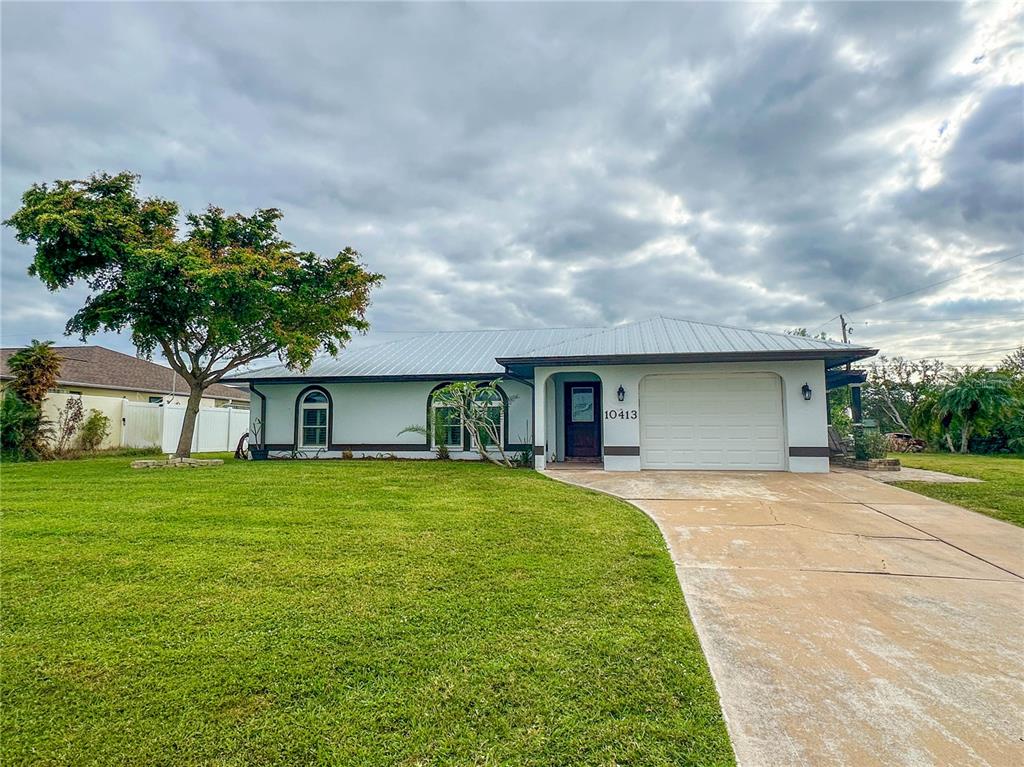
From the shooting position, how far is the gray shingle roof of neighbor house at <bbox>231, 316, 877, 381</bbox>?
10125 mm

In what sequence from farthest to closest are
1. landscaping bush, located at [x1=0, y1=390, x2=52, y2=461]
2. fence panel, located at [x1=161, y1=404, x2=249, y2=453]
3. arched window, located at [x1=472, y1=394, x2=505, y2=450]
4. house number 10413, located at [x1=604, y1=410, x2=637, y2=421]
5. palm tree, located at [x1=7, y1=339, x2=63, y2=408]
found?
fence panel, located at [x1=161, y1=404, x2=249, y2=453]
arched window, located at [x1=472, y1=394, x2=505, y2=450]
palm tree, located at [x1=7, y1=339, x2=63, y2=408]
landscaping bush, located at [x1=0, y1=390, x2=52, y2=461]
house number 10413, located at [x1=604, y1=410, x2=637, y2=421]

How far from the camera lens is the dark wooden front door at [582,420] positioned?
1327 cm

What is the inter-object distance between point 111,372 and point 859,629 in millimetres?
25732

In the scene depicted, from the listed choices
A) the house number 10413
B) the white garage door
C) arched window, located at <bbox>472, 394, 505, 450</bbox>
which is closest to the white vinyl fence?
arched window, located at <bbox>472, 394, 505, 450</bbox>

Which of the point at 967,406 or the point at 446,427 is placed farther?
the point at 967,406

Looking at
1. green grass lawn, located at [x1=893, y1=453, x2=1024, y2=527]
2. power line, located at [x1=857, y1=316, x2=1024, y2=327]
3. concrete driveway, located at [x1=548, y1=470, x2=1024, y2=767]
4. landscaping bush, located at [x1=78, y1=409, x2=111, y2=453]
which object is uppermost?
power line, located at [x1=857, y1=316, x2=1024, y2=327]

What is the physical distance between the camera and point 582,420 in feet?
43.9

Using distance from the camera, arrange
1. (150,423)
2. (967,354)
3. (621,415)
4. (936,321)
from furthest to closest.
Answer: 1. (967,354)
2. (936,321)
3. (150,423)
4. (621,415)

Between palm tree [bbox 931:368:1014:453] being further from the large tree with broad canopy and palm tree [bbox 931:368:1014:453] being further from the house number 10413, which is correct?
the large tree with broad canopy

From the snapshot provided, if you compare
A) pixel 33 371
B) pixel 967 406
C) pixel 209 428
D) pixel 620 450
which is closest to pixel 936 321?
pixel 967 406

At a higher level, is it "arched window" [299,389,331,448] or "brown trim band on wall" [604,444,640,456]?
"arched window" [299,389,331,448]

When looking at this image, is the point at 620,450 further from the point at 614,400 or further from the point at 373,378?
the point at 373,378

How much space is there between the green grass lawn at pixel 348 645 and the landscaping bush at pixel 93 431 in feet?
36.3

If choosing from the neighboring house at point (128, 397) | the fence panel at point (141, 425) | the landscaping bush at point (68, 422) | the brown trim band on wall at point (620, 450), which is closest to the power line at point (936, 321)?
the brown trim band on wall at point (620, 450)
